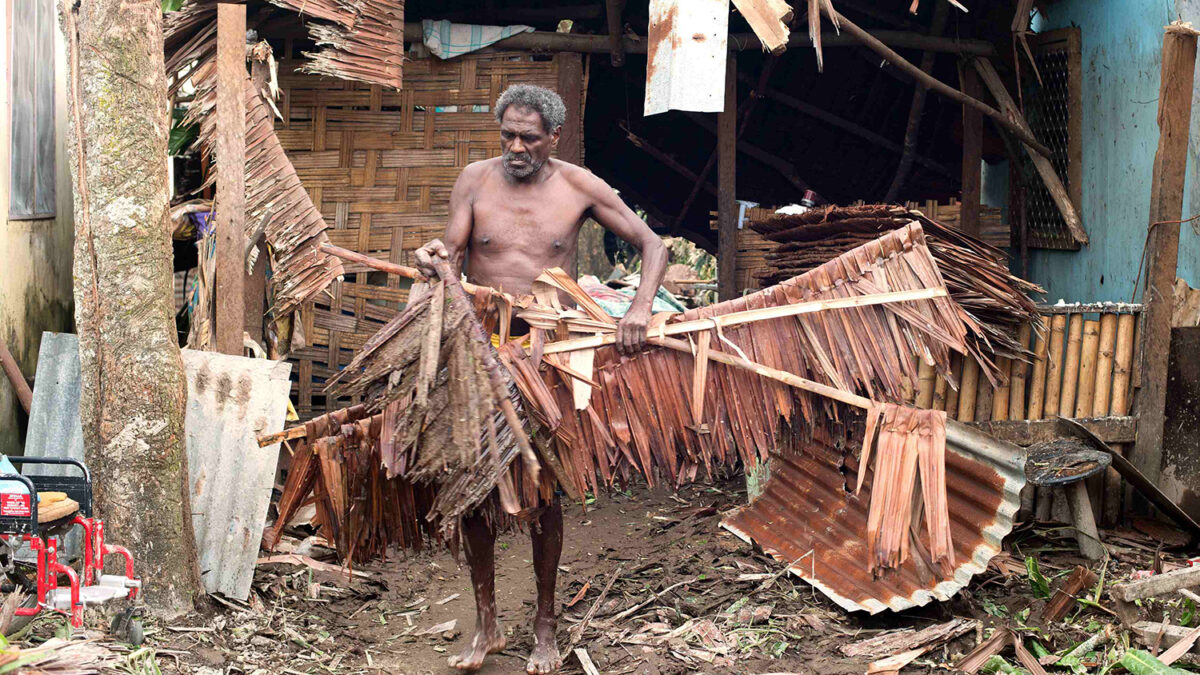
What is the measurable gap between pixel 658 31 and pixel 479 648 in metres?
2.91

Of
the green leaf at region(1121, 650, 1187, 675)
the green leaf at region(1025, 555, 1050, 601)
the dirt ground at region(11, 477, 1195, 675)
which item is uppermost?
the green leaf at region(1121, 650, 1187, 675)

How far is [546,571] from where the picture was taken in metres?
4.17

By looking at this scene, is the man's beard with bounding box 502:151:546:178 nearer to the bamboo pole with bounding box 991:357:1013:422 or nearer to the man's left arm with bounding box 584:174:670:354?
the man's left arm with bounding box 584:174:670:354

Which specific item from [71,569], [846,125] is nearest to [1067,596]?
[71,569]

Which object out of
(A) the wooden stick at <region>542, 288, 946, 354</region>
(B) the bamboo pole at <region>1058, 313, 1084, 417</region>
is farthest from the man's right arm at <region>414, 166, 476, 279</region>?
(B) the bamboo pole at <region>1058, 313, 1084, 417</region>

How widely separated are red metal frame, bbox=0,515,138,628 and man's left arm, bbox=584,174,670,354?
6.62 feet

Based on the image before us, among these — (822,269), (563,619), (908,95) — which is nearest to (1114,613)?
(822,269)

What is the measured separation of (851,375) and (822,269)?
1.39 ft

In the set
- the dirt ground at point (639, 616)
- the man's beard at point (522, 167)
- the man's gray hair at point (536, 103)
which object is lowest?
the dirt ground at point (639, 616)

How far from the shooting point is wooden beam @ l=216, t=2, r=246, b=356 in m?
4.81

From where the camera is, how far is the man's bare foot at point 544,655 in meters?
4.05

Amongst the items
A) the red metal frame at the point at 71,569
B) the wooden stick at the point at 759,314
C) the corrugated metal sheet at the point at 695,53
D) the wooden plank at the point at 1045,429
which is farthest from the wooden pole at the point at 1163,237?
the red metal frame at the point at 71,569

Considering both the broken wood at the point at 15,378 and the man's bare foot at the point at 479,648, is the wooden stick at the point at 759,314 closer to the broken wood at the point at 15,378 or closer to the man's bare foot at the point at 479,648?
the man's bare foot at the point at 479,648

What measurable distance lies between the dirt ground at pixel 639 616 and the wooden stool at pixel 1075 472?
144mm
